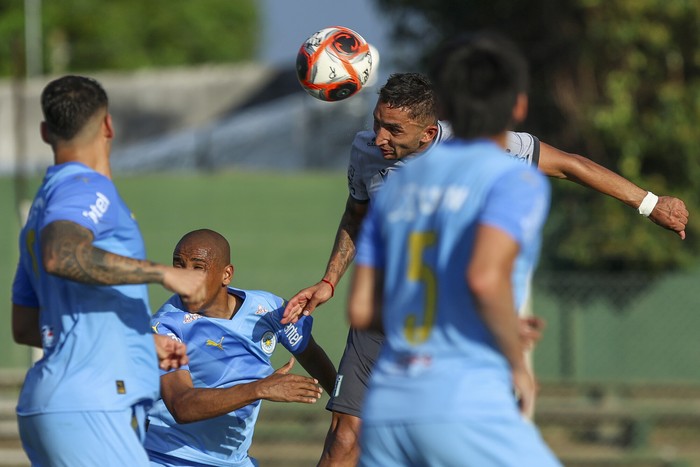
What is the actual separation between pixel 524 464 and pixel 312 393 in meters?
1.81

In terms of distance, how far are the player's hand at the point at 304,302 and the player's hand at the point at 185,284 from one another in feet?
5.27

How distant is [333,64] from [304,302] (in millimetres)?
1477

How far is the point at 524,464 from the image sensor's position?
3.57 metres

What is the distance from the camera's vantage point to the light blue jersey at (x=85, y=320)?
14.8 feet

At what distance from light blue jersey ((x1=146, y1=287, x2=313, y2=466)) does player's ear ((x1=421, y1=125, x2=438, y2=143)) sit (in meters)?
1.24

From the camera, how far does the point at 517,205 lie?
11.8 ft

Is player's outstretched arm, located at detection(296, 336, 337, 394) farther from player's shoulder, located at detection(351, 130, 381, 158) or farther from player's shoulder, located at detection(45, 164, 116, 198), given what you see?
player's shoulder, located at detection(45, 164, 116, 198)

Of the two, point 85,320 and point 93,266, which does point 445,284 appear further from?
point 85,320

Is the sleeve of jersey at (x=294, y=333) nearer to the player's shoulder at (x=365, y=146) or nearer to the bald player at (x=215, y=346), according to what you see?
the bald player at (x=215, y=346)

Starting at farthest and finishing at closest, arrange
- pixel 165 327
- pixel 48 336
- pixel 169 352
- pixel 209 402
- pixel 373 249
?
pixel 165 327 < pixel 209 402 < pixel 169 352 < pixel 48 336 < pixel 373 249

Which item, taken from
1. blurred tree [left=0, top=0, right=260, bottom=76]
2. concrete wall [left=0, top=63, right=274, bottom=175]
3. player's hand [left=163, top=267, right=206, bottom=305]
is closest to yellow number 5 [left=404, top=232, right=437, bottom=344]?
player's hand [left=163, top=267, right=206, bottom=305]

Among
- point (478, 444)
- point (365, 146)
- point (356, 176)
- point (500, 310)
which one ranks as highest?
point (365, 146)

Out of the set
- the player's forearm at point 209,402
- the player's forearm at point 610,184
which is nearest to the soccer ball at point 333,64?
the player's forearm at point 610,184

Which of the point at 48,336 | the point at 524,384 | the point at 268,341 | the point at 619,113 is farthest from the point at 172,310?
the point at 619,113
